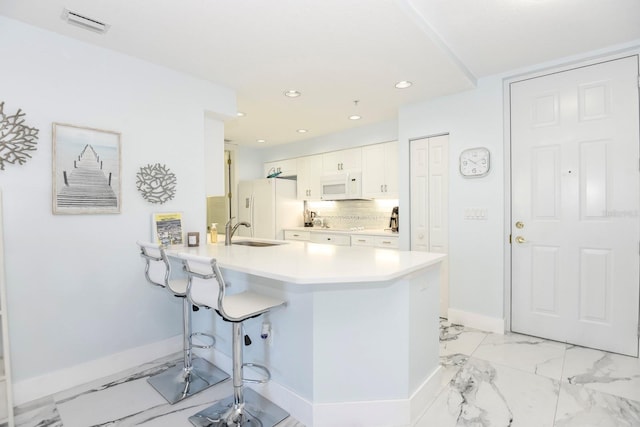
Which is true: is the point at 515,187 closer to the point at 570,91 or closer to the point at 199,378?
the point at 570,91

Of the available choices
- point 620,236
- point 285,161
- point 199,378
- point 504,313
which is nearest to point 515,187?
point 620,236

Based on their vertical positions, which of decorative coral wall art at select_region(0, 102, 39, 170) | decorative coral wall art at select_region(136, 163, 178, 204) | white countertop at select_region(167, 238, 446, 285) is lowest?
white countertop at select_region(167, 238, 446, 285)

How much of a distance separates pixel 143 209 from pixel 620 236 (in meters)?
3.80

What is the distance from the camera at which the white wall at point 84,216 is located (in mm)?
2047

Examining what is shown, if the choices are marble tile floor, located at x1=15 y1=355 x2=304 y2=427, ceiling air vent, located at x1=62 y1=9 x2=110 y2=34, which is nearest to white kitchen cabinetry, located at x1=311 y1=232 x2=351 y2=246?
marble tile floor, located at x1=15 y1=355 x2=304 y2=427

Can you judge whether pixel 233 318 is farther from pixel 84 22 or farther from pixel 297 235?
pixel 297 235

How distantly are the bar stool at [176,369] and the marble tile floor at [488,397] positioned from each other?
0.20 ft

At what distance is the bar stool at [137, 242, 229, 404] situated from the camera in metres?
2.06

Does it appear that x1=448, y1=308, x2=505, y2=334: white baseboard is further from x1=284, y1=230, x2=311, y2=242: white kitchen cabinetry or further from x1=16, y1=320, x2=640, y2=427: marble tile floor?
x1=284, y1=230, x2=311, y2=242: white kitchen cabinetry

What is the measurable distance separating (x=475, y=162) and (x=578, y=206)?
0.91m

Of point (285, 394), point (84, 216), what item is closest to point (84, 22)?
point (84, 216)

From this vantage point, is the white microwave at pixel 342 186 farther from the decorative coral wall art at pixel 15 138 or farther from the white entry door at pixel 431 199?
the decorative coral wall art at pixel 15 138

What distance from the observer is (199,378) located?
2.28 m

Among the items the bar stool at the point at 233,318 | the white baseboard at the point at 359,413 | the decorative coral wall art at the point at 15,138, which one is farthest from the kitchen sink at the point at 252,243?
the decorative coral wall art at the point at 15,138
